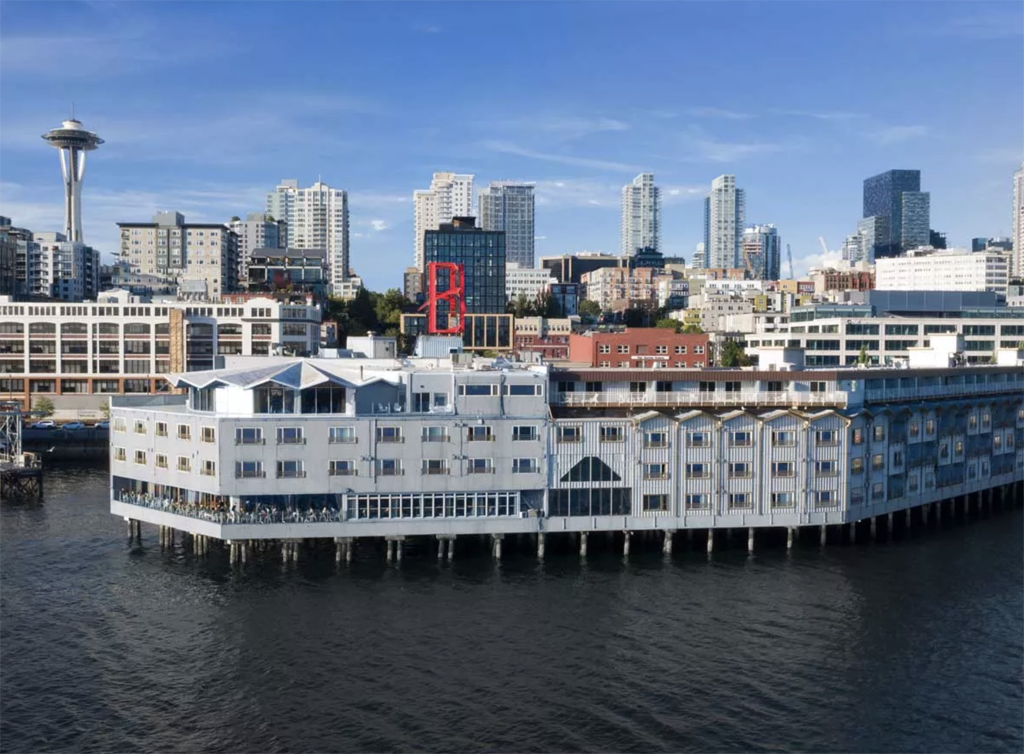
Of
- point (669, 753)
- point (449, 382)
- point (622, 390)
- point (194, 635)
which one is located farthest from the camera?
point (622, 390)

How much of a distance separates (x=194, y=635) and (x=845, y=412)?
5270 centimetres

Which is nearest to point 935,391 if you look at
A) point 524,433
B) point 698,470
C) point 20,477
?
point 698,470

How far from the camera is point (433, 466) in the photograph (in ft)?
242

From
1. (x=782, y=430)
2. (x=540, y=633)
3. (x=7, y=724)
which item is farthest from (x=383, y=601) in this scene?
(x=782, y=430)

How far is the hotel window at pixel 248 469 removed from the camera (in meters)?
71.9

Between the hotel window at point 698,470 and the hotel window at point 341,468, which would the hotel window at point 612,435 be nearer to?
the hotel window at point 698,470

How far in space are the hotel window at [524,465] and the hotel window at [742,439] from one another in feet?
51.5

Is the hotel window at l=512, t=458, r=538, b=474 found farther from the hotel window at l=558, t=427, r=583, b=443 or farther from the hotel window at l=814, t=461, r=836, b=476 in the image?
the hotel window at l=814, t=461, r=836, b=476

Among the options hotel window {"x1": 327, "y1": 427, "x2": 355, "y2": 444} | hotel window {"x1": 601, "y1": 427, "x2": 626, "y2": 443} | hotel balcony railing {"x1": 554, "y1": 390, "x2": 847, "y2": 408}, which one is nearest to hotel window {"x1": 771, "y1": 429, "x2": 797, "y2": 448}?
hotel balcony railing {"x1": 554, "y1": 390, "x2": 847, "y2": 408}

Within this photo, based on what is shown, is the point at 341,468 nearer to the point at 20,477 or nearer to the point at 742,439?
the point at 742,439

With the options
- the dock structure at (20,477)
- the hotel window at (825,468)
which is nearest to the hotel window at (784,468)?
the hotel window at (825,468)

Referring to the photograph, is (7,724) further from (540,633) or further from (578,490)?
(578,490)

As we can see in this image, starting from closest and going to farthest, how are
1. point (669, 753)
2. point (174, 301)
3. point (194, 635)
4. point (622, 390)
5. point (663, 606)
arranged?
point (669, 753), point (194, 635), point (663, 606), point (622, 390), point (174, 301)

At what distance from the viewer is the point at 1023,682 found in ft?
179
